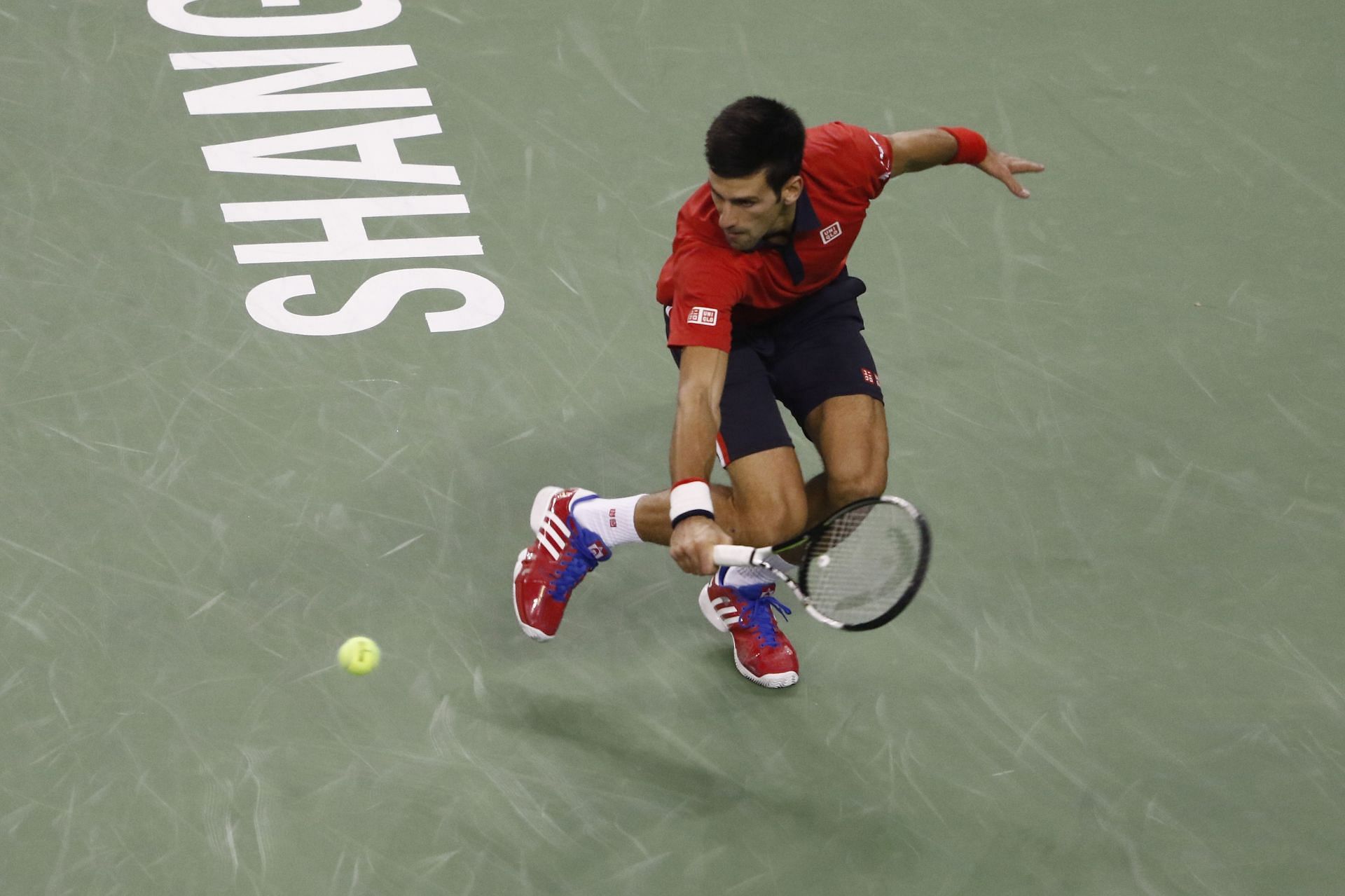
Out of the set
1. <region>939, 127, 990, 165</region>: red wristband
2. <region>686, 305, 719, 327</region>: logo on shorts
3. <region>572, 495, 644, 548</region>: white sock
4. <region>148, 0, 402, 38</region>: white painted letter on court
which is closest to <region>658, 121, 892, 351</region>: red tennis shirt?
<region>686, 305, 719, 327</region>: logo on shorts

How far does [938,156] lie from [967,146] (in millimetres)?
129

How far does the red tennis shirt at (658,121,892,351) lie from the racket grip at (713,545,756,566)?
77cm

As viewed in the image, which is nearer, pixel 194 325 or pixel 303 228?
pixel 194 325

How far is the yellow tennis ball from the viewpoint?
4301 millimetres

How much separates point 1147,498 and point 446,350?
244 cm

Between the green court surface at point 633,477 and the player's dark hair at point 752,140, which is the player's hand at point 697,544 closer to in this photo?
the green court surface at point 633,477

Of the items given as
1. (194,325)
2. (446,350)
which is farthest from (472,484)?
(194,325)

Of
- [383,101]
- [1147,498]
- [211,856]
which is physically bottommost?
[1147,498]

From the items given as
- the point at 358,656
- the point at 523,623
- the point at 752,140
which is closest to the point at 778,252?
the point at 752,140

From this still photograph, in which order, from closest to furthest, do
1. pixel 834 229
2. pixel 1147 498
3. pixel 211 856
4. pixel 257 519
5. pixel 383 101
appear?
pixel 211 856 → pixel 834 229 → pixel 257 519 → pixel 1147 498 → pixel 383 101

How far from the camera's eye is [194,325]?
556 cm

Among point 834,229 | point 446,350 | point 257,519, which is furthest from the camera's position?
point 446,350

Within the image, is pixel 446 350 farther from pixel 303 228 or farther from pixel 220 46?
pixel 220 46

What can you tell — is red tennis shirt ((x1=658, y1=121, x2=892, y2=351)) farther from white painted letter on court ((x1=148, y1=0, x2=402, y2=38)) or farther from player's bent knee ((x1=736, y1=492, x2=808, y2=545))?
white painted letter on court ((x1=148, y1=0, x2=402, y2=38))
